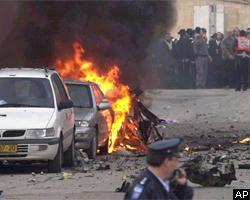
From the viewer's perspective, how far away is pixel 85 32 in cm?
2048

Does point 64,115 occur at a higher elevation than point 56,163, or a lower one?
higher

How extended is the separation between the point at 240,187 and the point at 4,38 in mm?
11321

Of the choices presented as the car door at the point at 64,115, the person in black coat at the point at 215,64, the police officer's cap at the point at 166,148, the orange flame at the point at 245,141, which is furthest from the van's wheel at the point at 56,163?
the person in black coat at the point at 215,64

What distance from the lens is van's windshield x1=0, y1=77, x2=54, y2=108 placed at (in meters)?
13.5

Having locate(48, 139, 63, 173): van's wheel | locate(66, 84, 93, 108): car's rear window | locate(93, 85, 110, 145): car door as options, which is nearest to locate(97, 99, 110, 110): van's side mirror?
locate(93, 85, 110, 145): car door

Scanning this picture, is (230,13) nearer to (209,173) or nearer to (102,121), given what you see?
(102,121)

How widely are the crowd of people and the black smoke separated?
30.2ft

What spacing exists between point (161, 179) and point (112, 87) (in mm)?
13868

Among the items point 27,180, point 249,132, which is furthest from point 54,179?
point 249,132

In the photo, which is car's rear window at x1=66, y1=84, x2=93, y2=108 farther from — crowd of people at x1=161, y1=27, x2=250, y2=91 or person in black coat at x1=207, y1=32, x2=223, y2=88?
person in black coat at x1=207, y1=32, x2=223, y2=88

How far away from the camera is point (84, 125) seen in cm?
1515

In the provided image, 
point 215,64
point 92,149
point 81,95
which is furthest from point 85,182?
point 215,64

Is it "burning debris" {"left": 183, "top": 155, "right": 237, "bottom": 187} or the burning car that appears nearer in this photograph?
"burning debris" {"left": 183, "top": 155, "right": 237, "bottom": 187}

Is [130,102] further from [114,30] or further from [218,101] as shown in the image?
[218,101]
